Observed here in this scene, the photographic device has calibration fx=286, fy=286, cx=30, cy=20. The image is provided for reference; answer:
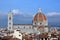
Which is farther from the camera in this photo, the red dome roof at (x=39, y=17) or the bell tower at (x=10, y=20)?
the red dome roof at (x=39, y=17)

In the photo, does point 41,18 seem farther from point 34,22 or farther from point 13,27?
point 13,27

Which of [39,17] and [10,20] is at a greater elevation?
[39,17]

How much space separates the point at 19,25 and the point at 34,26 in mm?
3503

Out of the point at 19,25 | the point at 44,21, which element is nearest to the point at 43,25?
the point at 44,21

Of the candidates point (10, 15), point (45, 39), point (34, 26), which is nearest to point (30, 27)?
point (34, 26)

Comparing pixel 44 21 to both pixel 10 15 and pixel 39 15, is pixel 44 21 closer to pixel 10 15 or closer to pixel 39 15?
pixel 39 15

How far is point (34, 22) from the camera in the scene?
62.3 m

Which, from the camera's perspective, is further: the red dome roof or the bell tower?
the red dome roof

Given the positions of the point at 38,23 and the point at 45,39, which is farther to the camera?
the point at 38,23

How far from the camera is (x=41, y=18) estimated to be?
6225 centimetres

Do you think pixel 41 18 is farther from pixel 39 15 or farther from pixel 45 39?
pixel 45 39

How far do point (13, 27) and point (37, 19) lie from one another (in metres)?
5.57

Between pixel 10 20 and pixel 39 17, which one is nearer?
pixel 10 20

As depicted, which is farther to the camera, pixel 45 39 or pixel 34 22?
pixel 34 22
